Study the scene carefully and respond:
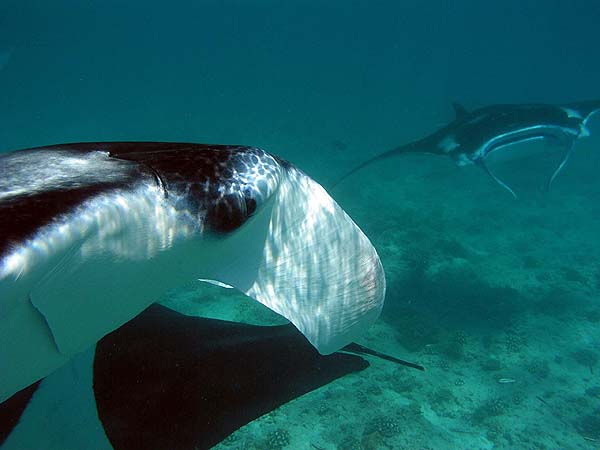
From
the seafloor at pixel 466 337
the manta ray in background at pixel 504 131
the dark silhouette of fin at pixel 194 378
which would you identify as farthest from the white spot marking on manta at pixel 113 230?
the manta ray in background at pixel 504 131

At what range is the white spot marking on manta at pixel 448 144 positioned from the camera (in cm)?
1037

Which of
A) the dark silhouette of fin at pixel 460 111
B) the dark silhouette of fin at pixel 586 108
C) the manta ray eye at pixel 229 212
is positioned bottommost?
the manta ray eye at pixel 229 212

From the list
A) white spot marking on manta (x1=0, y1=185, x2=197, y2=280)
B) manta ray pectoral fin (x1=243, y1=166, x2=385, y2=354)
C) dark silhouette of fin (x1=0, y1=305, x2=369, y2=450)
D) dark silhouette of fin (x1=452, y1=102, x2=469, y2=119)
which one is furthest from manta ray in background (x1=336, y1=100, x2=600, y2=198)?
white spot marking on manta (x1=0, y1=185, x2=197, y2=280)

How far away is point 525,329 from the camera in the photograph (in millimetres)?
8898

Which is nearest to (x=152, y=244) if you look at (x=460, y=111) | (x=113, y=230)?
(x=113, y=230)

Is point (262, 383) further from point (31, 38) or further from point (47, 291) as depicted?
point (31, 38)

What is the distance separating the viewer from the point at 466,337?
8398mm

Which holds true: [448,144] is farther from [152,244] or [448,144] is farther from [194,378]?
Answer: [152,244]

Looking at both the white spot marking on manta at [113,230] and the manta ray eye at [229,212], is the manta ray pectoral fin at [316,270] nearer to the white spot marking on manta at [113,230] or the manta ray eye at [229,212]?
Answer: the manta ray eye at [229,212]

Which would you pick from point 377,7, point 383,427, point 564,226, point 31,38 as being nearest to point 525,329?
point 383,427

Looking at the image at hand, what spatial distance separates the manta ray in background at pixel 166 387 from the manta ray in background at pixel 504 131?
795cm

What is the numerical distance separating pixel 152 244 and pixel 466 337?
8.66m

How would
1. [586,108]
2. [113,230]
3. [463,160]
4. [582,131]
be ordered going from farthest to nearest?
[586,108] < [463,160] < [582,131] < [113,230]

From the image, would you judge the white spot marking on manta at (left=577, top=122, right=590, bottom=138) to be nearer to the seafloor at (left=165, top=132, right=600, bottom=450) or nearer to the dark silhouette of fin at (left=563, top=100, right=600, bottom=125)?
the dark silhouette of fin at (left=563, top=100, right=600, bottom=125)
